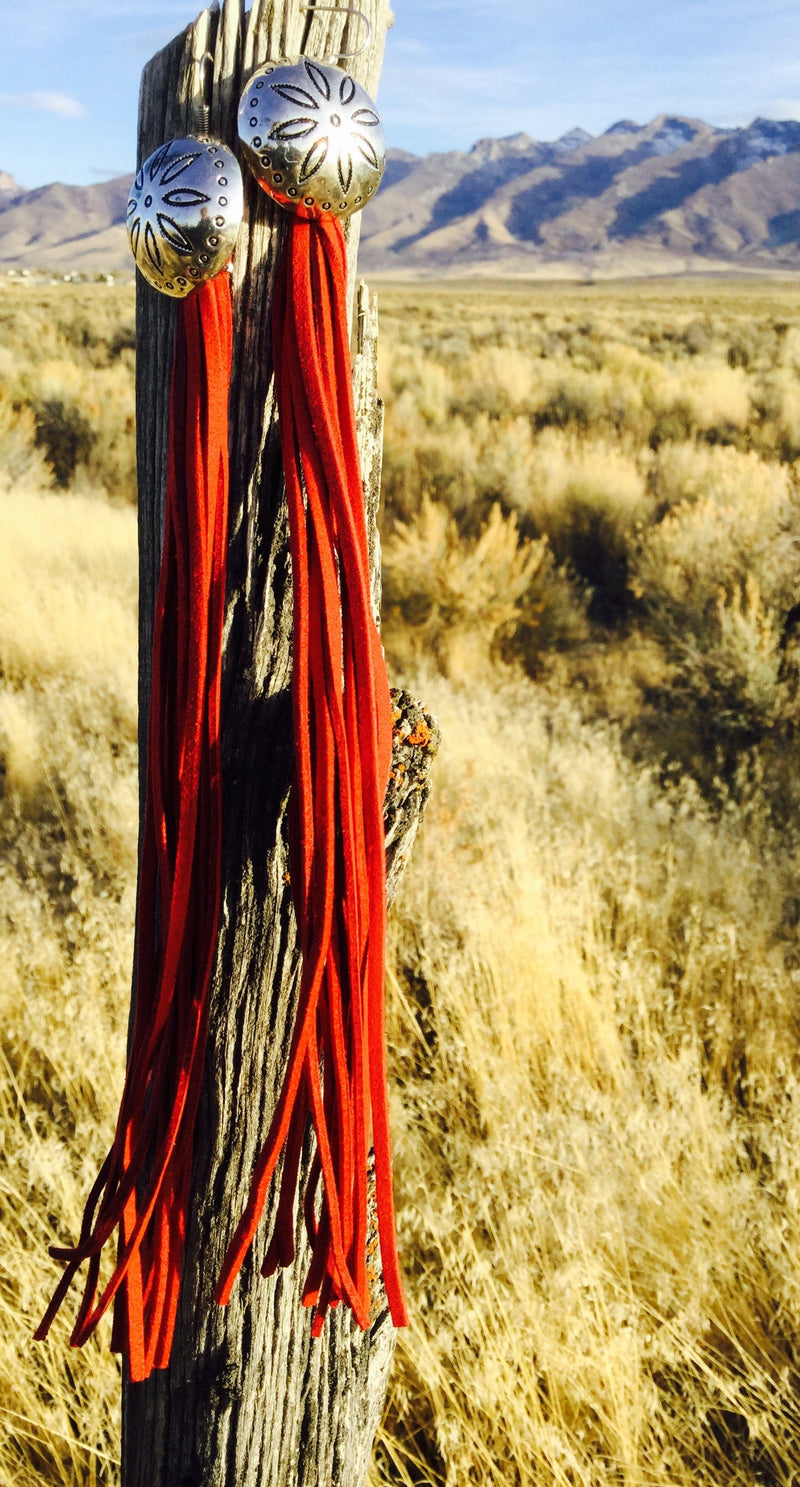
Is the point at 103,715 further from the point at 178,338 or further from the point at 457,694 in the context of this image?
the point at 178,338

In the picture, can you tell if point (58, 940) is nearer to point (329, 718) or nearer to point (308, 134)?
point (329, 718)

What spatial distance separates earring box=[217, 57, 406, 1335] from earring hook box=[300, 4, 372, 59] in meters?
0.06

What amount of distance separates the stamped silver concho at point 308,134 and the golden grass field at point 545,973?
5.91 feet

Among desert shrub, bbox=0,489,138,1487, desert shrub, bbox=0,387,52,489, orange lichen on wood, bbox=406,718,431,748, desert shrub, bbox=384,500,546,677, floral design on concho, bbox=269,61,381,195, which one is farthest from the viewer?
desert shrub, bbox=0,387,52,489

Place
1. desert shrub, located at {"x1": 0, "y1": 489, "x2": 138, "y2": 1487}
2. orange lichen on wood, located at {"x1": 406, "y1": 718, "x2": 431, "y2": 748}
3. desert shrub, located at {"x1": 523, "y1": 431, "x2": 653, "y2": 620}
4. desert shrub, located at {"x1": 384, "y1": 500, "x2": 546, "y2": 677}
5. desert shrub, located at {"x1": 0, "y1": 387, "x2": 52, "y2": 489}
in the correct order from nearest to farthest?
orange lichen on wood, located at {"x1": 406, "y1": 718, "x2": 431, "y2": 748} < desert shrub, located at {"x1": 0, "y1": 489, "x2": 138, "y2": 1487} < desert shrub, located at {"x1": 384, "y1": 500, "x2": 546, "y2": 677} < desert shrub, located at {"x1": 523, "y1": 431, "x2": 653, "y2": 620} < desert shrub, located at {"x1": 0, "y1": 387, "x2": 52, "y2": 489}

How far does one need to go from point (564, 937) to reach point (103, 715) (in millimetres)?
2415

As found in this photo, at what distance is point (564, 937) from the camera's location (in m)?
2.95

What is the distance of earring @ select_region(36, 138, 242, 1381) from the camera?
0.87m

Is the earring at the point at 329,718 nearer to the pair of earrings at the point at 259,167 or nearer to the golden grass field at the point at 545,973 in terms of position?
the pair of earrings at the point at 259,167

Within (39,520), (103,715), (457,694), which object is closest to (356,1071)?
(103,715)

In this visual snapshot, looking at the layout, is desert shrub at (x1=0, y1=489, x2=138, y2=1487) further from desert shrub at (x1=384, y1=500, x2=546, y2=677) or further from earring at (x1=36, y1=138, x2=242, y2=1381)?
desert shrub at (x1=384, y1=500, x2=546, y2=677)

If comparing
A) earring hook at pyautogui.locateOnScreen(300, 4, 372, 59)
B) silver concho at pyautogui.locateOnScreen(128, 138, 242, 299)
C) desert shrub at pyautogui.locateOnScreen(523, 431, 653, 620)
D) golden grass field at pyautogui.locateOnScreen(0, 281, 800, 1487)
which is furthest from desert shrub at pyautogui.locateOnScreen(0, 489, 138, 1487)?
desert shrub at pyautogui.locateOnScreen(523, 431, 653, 620)

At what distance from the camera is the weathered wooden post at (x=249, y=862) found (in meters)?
0.92

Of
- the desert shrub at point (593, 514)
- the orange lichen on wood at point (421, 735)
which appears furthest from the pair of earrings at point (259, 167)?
the desert shrub at point (593, 514)
